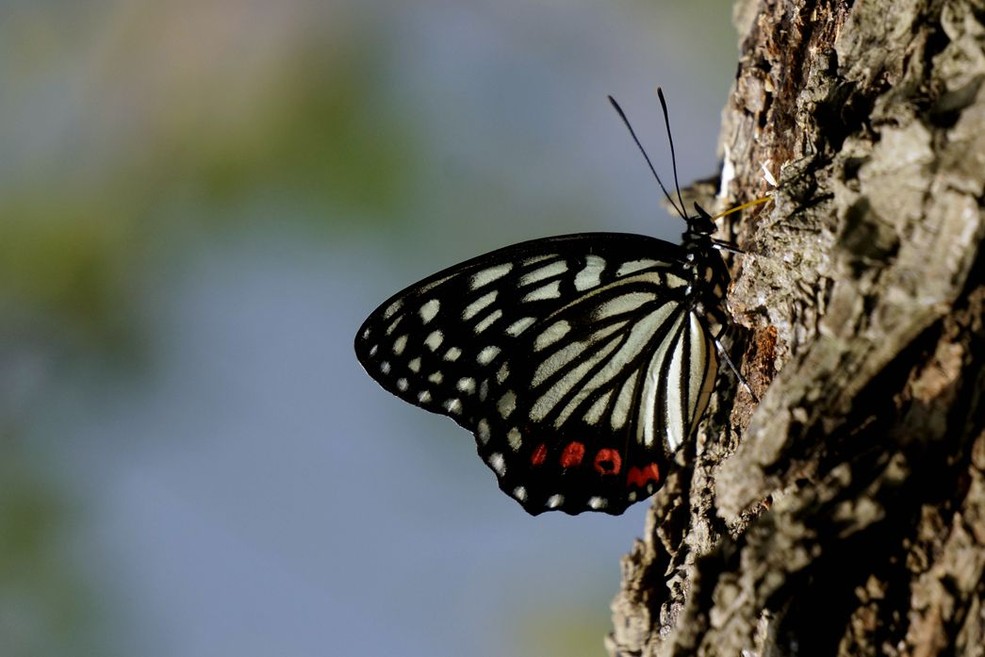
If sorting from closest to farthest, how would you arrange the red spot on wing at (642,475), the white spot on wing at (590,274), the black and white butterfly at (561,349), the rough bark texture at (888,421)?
the rough bark texture at (888,421) → the red spot on wing at (642,475) → the black and white butterfly at (561,349) → the white spot on wing at (590,274)

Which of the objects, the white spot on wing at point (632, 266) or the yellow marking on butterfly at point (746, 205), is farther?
the white spot on wing at point (632, 266)

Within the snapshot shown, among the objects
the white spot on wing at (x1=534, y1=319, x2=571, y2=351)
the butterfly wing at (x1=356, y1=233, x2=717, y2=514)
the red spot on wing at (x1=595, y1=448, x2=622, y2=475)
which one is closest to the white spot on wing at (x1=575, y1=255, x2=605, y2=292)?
the butterfly wing at (x1=356, y1=233, x2=717, y2=514)

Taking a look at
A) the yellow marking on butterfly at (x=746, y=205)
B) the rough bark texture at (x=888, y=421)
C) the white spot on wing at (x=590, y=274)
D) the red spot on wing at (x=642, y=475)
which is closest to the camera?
the rough bark texture at (x=888, y=421)

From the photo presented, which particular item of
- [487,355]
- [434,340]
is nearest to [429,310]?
[434,340]

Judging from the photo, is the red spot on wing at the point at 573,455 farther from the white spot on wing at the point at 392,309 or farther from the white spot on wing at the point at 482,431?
the white spot on wing at the point at 392,309

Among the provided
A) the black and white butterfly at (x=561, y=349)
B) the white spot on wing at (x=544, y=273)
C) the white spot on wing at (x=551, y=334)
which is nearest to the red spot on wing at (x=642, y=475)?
the black and white butterfly at (x=561, y=349)

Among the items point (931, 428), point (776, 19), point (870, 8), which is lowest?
point (931, 428)

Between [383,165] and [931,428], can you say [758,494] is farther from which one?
[383,165]

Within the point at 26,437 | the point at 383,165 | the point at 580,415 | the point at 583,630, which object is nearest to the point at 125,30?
the point at 383,165
